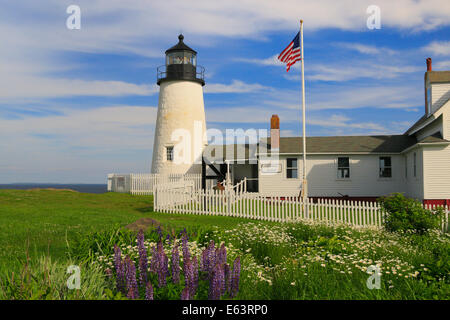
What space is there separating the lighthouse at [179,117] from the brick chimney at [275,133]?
6752 mm

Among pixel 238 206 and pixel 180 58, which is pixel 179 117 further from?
pixel 238 206

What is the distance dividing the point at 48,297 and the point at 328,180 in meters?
22.7

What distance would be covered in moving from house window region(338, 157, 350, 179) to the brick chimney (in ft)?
14.2

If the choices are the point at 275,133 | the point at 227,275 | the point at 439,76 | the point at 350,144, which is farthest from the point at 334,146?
the point at 227,275

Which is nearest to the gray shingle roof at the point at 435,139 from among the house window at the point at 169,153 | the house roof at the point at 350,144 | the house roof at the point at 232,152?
the house roof at the point at 350,144

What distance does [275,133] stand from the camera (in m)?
26.2

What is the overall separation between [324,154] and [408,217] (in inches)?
576

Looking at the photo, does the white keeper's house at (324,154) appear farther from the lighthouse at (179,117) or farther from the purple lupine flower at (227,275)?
the purple lupine flower at (227,275)

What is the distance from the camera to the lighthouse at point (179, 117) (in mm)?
29469

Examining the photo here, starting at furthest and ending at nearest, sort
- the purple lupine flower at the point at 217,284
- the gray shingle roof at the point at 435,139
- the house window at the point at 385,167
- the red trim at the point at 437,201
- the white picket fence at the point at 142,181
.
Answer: the white picket fence at the point at 142,181 → the house window at the point at 385,167 → the red trim at the point at 437,201 → the gray shingle roof at the point at 435,139 → the purple lupine flower at the point at 217,284
